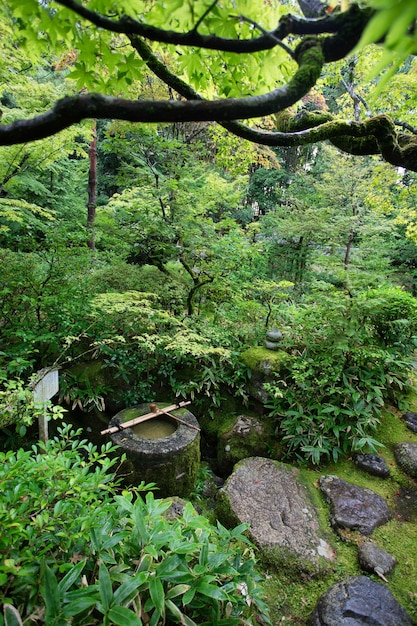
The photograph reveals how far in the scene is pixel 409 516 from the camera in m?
3.31

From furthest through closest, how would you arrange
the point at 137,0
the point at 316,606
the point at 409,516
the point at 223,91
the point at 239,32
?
Answer: the point at 409,516, the point at 316,606, the point at 223,91, the point at 239,32, the point at 137,0

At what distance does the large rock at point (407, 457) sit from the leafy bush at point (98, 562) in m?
2.96

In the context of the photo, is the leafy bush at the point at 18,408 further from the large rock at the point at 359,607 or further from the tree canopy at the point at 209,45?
the large rock at the point at 359,607

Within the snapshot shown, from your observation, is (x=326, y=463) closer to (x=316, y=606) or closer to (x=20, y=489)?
(x=316, y=606)

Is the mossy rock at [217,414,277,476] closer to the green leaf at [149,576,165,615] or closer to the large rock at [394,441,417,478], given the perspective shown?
the large rock at [394,441,417,478]

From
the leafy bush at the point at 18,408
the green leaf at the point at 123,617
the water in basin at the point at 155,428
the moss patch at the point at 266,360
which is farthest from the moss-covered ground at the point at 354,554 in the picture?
the leafy bush at the point at 18,408

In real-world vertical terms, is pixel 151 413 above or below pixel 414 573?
above

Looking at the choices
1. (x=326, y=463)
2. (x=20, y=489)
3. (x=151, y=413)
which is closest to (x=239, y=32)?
(x=20, y=489)

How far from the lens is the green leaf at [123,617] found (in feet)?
3.43

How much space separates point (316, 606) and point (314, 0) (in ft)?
13.2

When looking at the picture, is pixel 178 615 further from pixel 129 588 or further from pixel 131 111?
pixel 131 111

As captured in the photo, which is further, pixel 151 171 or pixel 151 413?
pixel 151 171

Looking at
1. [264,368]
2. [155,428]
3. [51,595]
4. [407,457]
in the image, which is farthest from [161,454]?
[407,457]

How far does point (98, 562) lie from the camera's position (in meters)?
1.30
